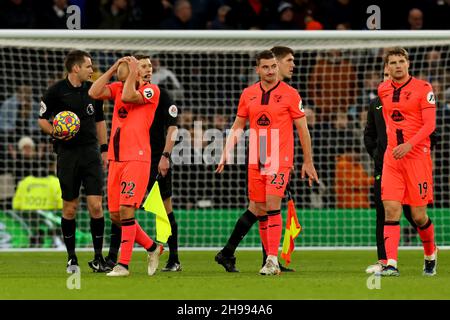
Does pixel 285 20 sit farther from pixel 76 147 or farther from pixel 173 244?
pixel 76 147

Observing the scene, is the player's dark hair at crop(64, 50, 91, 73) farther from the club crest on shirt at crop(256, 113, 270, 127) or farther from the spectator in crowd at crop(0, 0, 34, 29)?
the spectator in crowd at crop(0, 0, 34, 29)

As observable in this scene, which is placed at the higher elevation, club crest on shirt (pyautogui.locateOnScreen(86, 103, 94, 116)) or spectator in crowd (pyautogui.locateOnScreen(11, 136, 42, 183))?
club crest on shirt (pyautogui.locateOnScreen(86, 103, 94, 116))

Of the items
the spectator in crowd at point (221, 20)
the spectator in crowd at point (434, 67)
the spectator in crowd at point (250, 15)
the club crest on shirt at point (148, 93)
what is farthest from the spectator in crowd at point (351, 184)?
the club crest on shirt at point (148, 93)

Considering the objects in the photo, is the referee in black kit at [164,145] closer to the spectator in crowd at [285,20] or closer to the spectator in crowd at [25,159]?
the spectator in crowd at [25,159]

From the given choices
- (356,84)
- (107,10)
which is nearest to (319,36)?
(356,84)

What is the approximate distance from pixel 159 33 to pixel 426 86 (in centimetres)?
481

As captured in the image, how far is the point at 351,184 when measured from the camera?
15867 mm

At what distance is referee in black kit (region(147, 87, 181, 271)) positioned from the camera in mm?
10516

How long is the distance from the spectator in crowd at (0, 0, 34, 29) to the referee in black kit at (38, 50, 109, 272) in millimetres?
7131

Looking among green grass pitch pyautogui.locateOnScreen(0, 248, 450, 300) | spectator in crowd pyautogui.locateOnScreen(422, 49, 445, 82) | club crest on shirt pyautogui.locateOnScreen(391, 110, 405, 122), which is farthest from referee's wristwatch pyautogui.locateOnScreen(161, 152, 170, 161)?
spectator in crowd pyautogui.locateOnScreen(422, 49, 445, 82)

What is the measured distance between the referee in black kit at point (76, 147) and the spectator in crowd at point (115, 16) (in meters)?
7.23

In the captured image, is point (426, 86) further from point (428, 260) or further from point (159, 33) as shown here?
point (159, 33)

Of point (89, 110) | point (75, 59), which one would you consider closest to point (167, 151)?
point (89, 110)

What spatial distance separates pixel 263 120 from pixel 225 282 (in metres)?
1.74
